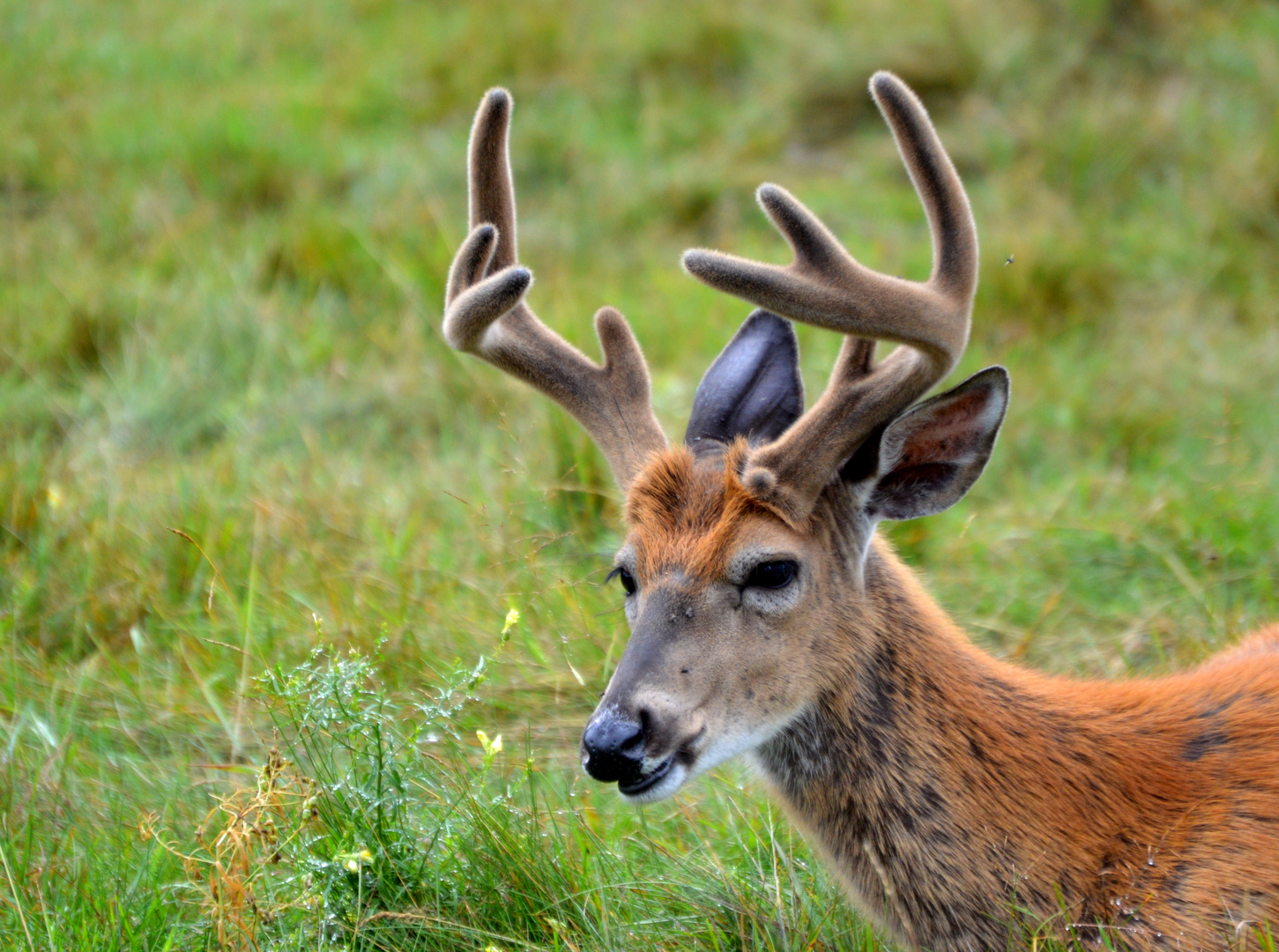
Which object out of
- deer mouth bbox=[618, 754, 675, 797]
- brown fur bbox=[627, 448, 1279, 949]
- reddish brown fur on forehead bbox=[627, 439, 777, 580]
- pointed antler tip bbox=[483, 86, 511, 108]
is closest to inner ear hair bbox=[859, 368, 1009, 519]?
brown fur bbox=[627, 448, 1279, 949]

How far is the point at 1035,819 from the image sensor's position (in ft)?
9.08

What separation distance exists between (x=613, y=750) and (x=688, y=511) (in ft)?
1.93

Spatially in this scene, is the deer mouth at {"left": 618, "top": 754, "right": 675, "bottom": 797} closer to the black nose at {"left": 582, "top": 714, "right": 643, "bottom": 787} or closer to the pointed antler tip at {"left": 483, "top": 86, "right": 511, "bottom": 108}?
the black nose at {"left": 582, "top": 714, "right": 643, "bottom": 787}

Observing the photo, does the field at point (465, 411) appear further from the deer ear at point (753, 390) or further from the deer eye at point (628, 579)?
the deer ear at point (753, 390)

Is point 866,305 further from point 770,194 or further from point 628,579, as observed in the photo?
point 628,579

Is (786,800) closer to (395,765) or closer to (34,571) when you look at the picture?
(395,765)

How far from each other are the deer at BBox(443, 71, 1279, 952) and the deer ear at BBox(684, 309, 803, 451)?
0.12 metres

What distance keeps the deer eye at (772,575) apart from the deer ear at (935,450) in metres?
0.26

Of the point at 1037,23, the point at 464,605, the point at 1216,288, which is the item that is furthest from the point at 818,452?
the point at 1037,23

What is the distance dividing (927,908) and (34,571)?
285cm

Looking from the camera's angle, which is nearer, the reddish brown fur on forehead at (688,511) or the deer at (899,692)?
the deer at (899,692)

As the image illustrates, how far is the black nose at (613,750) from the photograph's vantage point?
2.65 m

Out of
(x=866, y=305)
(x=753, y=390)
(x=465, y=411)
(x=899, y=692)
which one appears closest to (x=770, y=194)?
(x=866, y=305)

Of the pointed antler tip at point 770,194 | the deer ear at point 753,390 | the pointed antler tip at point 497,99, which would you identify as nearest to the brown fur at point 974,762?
the deer ear at point 753,390
